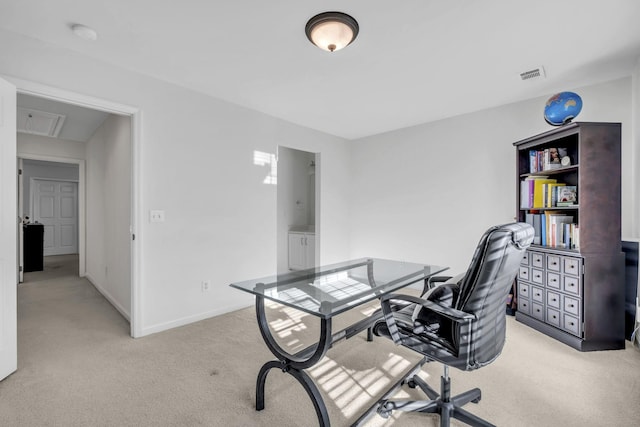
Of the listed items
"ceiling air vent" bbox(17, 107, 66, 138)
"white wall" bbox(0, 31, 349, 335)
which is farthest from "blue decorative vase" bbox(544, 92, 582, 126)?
"ceiling air vent" bbox(17, 107, 66, 138)

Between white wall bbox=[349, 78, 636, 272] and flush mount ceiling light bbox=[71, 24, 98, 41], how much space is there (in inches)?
148

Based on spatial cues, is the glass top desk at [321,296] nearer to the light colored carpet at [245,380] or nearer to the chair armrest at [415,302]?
the chair armrest at [415,302]

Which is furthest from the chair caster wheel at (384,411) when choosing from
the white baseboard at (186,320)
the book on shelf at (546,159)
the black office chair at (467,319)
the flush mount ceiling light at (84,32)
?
the flush mount ceiling light at (84,32)

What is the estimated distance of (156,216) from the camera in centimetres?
288

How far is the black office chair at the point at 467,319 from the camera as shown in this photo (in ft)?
4.39

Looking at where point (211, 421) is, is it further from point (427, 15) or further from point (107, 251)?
point (107, 251)

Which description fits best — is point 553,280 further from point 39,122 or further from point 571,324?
point 39,122

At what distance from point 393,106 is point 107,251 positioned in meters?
4.27

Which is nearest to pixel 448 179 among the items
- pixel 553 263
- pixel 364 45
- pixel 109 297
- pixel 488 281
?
pixel 553 263

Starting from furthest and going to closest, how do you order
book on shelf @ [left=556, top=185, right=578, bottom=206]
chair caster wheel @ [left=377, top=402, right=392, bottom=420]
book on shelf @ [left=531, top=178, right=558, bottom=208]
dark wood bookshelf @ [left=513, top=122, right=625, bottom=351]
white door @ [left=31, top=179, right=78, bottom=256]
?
1. white door @ [left=31, top=179, right=78, bottom=256]
2. book on shelf @ [left=531, top=178, right=558, bottom=208]
3. book on shelf @ [left=556, top=185, right=578, bottom=206]
4. dark wood bookshelf @ [left=513, top=122, right=625, bottom=351]
5. chair caster wheel @ [left=377, top=402, right=392, bottom=420]

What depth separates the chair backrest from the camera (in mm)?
1324

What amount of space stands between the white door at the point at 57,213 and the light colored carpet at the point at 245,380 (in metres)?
6.11

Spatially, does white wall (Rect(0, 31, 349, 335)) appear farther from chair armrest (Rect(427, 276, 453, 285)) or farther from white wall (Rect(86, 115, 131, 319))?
chair armrest (Rect(427, 276, 453, 285))

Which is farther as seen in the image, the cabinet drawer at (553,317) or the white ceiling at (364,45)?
the cabinet drawer at (553,317)
